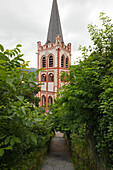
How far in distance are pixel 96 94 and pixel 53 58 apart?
18.9 meters

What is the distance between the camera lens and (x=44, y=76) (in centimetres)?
2258

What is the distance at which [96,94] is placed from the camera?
2.92m

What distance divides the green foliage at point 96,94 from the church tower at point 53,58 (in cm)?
1668

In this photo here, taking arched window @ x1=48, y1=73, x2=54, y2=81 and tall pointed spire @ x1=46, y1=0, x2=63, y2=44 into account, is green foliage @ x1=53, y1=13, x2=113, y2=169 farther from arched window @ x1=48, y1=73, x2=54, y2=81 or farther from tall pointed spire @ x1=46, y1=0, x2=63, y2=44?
tall pointed spire @ x1=46, y1=0, x2=63, y2=44

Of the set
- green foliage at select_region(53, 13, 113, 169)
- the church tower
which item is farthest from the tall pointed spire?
green foliage at select_region(53, 13, 113, 169)

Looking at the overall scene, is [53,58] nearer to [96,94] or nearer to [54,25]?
[54,25]

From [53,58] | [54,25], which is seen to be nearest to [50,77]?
[53,58]

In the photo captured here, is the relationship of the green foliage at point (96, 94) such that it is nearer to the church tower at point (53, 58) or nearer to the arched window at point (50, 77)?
the church tower at point (53, 58)

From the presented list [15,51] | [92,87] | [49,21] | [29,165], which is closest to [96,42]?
[92,87]

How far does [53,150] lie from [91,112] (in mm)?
9073

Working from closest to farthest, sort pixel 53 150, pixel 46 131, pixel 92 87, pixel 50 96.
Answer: pixel 92 87, pixel 46 131, pixel 53 150, pixel 50 96

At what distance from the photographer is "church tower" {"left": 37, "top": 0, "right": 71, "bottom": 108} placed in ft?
67.4

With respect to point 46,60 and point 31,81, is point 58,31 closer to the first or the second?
point 46,60

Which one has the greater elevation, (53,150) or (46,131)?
(46,131)
